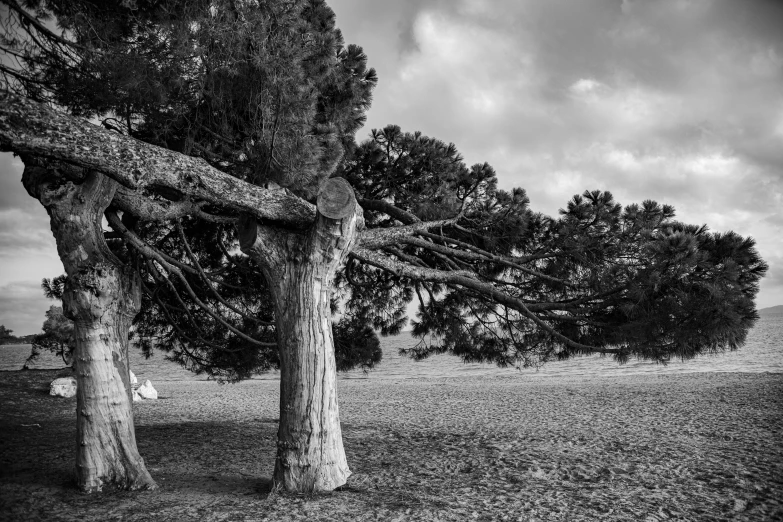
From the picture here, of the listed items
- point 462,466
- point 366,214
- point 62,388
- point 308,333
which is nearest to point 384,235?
point 308,333

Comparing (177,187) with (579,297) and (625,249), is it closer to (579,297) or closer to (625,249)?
(579,297)

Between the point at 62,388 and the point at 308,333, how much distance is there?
11456 mm

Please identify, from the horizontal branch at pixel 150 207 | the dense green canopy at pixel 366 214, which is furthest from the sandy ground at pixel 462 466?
the horizontal branch at pixel 150 207

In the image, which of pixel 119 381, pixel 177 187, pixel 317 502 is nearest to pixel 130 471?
pixel 119 381

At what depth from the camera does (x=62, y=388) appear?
1310cm

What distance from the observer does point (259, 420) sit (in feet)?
33.1

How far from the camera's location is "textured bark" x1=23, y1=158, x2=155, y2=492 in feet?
15.8

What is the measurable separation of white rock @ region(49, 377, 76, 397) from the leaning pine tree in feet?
22.2

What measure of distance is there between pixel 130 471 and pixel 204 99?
3783mm

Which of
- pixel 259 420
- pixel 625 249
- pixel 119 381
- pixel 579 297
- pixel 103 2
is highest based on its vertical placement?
pixel 103 2

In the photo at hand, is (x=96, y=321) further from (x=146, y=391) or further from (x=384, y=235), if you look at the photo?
(x=146, y=391)

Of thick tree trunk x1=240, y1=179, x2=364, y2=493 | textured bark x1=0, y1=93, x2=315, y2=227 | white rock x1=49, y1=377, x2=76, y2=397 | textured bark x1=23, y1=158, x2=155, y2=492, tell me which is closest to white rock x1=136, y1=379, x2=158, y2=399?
white rock x1=49, y1=377, x2=76, y2=397

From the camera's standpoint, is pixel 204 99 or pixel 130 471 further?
pixel 204 99

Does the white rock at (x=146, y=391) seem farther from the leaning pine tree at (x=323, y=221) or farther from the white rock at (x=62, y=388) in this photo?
the leaning pine tree at (x=323, y=221)
